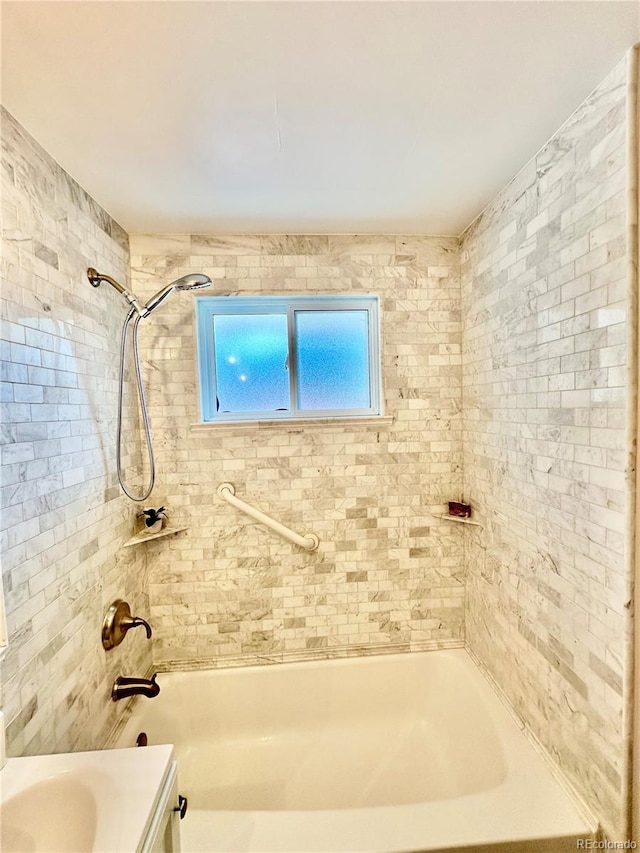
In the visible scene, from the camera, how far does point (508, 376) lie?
5.06 ft

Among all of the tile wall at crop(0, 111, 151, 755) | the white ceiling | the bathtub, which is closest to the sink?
the tile wall at crop(0, 111, 151, 755)

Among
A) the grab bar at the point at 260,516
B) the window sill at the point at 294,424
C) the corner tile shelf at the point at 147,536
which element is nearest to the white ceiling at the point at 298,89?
the window sill at the point at 294,424

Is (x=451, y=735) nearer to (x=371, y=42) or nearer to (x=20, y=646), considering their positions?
(x=20, y=646)

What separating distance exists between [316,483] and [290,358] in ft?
2.18

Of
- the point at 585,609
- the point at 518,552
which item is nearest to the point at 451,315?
the point at 518,552

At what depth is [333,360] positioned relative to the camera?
→ 6.59 feet

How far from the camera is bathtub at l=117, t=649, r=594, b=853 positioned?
1.10 m

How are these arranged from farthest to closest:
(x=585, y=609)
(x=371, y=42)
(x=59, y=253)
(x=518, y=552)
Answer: (x=518, y=552) < (x=59, y=253) < (x=585, y=609) < (x=371, y=42)

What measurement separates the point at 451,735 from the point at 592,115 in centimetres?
239

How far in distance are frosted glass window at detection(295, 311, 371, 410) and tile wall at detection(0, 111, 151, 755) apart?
2.92 feet

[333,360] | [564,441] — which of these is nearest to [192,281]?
[333,360]

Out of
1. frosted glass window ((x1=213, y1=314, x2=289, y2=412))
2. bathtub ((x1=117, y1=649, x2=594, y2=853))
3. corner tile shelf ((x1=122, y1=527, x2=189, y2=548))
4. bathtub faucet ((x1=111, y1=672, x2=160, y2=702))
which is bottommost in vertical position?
bathtub ((x1=117, y1=649, x2=594, y2=853))

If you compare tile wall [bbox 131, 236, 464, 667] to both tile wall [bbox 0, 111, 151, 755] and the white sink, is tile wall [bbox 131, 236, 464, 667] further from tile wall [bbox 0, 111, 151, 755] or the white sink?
the white sink

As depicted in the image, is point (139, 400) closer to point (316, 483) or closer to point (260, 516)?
point (260, 516)
